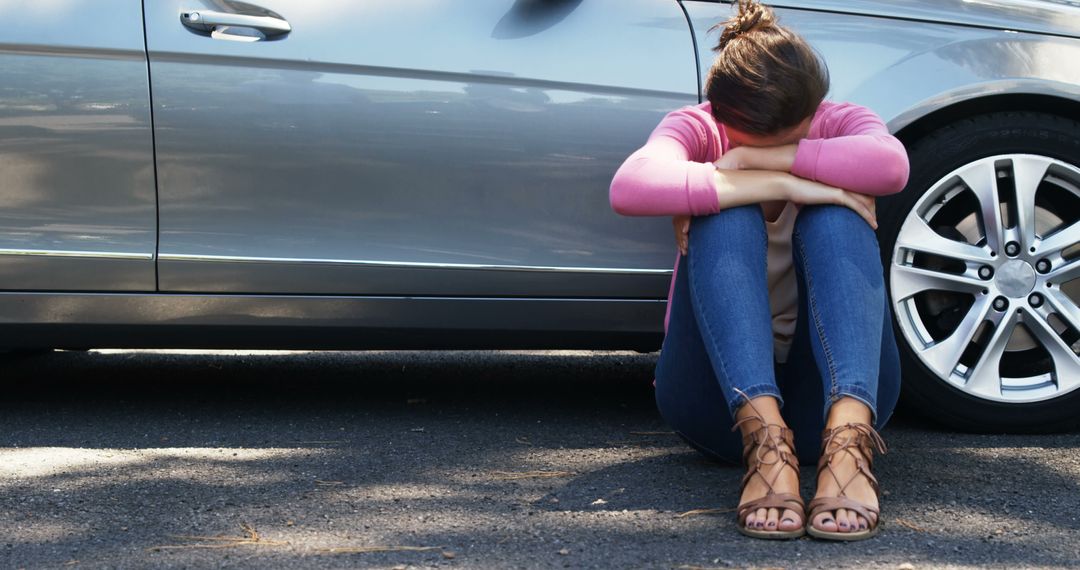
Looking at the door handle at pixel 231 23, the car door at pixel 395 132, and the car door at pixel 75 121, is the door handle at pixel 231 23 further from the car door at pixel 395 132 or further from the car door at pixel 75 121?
the car door at pixel 75 121

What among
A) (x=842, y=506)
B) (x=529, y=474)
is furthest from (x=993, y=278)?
(x=529, y=474)

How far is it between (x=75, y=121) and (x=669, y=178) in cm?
143

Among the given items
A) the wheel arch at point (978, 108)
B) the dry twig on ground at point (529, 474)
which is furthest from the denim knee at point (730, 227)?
the wheel arch at point (978, 108)

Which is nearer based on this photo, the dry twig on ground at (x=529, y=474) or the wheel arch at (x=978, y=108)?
the dry twig on ground at (x=529, y=474)

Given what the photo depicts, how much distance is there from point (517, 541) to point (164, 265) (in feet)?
4.11

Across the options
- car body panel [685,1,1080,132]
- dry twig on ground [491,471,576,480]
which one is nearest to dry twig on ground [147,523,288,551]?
dry twig on ground [491,471,576,480]

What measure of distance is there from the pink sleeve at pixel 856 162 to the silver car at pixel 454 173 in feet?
2.03

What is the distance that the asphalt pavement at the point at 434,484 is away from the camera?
2172 mm

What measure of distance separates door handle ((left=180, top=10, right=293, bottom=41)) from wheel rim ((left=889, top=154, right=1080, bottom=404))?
153 centimetres

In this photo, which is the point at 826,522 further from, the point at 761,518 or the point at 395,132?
the point at 395,132

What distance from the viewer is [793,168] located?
2.42 m

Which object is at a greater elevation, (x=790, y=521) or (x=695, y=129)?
(x=695, y=129)

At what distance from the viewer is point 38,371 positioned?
4246 millimetres

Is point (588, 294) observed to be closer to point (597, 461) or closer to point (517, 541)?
point (597, 461)
